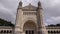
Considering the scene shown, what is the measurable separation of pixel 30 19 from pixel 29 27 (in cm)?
233

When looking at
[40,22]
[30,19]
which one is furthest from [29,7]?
[40,22]

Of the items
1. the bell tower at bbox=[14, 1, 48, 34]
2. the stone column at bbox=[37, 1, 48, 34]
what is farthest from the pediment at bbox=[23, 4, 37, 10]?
the stone column at bbox=[37, 1, 48, 34]

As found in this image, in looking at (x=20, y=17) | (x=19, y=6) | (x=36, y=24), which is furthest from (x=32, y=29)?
(x=19, y=6)

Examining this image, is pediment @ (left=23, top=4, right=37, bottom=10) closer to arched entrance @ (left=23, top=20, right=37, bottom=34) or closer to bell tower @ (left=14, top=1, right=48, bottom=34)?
bell tower @ (left=14, top=1, right=48, bottom=34)

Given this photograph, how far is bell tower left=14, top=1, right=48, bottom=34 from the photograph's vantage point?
3184 centimetres

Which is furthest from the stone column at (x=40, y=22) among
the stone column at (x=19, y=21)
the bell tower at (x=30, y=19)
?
the stone column at (x=19, y=21)

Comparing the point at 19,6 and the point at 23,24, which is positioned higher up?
the point at 19,6

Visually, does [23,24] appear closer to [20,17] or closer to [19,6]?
[20,17]

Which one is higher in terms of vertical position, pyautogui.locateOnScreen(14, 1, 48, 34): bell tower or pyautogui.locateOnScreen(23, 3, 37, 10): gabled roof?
pyautogui.locateOnScreen(23, 3, 37, 10): gabled roof

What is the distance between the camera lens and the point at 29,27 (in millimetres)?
33625

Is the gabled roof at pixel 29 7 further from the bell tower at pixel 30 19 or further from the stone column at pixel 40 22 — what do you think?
the stone column at pixel 40 22

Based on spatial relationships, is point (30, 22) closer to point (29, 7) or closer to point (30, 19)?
point (30, 19)

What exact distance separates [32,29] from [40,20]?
11.2 ft

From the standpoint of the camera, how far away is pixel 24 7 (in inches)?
1329
